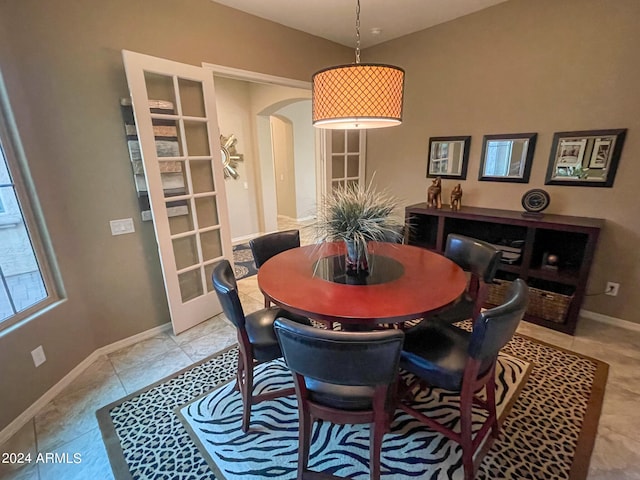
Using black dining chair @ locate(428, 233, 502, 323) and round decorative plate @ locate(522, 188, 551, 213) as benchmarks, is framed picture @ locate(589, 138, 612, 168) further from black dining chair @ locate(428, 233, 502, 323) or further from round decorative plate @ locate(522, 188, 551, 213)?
black dining chair @ locate(428, 233, 502, 323)

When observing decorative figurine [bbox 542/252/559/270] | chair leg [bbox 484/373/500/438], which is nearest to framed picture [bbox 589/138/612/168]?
decorative figurine [bbox 542/252/559/270]

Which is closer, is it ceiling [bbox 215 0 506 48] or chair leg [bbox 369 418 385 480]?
chair leg [bbox 369 418 385 480]

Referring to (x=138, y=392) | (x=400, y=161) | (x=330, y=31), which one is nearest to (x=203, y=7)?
(x=330, y=31)

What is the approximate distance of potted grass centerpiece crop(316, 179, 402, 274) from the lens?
1.66 meters

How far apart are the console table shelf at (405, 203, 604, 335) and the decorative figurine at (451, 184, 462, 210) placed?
68mm

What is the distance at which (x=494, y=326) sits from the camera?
3.75ft

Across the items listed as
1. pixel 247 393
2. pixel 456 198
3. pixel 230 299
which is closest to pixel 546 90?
pixel 456 198

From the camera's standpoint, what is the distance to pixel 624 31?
2.22m

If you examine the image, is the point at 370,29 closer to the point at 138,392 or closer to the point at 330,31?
the point at 330,31

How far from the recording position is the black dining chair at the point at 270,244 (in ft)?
7.54

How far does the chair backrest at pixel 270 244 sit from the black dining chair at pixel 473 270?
1266 millimetres

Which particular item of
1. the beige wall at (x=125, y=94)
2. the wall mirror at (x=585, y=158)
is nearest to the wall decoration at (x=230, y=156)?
the beige wall at (x=125, y=94)

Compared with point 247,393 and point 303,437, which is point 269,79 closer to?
point 247,393

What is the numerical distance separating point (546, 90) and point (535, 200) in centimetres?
99
